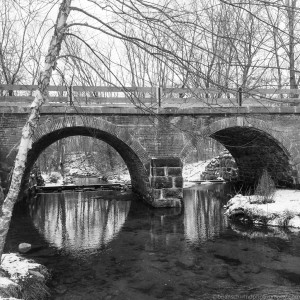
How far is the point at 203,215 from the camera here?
12.4m

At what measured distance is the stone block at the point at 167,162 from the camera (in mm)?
12586

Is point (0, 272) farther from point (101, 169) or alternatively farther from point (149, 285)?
point (101, 169)

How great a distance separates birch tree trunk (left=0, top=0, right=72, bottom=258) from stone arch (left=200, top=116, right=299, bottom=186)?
8.50 meters

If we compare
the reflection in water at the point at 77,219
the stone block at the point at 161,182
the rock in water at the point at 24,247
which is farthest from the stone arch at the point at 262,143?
the rock in water at the point at 24,247

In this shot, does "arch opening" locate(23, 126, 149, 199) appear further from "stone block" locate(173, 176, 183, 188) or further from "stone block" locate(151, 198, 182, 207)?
"stone block" locate(173, 176, 183, 188)

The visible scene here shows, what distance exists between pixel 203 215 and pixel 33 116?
9041 millimetres

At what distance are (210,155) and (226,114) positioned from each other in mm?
25066

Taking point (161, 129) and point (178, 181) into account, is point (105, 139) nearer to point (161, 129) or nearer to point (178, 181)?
point (161, 129)

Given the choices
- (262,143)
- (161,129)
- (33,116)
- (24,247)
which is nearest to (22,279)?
(33,116)

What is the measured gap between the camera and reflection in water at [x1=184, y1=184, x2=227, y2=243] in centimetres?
968

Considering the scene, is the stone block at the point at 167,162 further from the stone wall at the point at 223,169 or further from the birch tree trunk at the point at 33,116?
the stone wall at the point at 223,169

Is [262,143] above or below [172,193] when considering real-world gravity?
above

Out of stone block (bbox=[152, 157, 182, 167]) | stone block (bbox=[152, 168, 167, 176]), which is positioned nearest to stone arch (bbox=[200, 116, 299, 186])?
stone block (bbox=[152, 157, 182, 167])

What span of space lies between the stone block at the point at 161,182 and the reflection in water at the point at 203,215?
1259 mm
